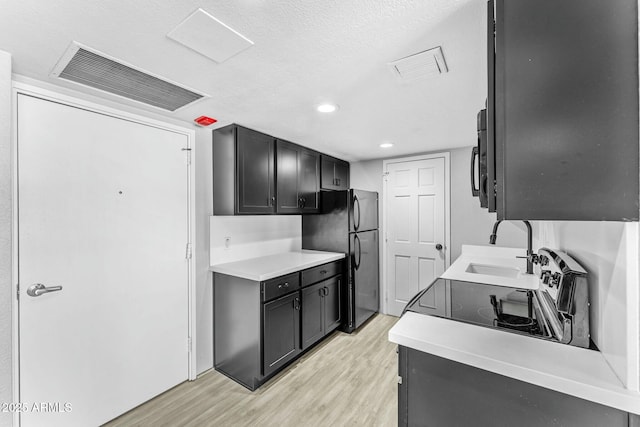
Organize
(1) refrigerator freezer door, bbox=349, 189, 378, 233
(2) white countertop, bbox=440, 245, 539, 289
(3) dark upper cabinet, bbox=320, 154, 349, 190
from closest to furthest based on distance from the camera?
(2) white countertop, bbox=440, 245, 539, 289 → (1) refrigerator freezer door, bbox=349, 189, 378, 233 → (3) dark upper cabinet, bbox=320, 154, 349, 190

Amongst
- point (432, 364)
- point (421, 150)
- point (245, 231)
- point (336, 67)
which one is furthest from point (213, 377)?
point (421, 150)

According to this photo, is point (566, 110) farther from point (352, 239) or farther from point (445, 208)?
point (445, 208)

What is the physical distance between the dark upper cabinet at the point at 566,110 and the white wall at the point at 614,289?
0.15 meters

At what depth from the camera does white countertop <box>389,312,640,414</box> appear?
2.48 feet

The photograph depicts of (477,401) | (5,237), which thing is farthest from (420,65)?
(5,237)

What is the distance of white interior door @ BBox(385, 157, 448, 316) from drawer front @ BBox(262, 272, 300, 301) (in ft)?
5.82

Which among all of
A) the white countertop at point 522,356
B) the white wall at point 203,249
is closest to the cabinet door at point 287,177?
the white wall at point 203,249

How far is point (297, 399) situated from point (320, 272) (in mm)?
1154

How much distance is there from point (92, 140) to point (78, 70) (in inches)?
18.7

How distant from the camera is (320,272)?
2922 mm

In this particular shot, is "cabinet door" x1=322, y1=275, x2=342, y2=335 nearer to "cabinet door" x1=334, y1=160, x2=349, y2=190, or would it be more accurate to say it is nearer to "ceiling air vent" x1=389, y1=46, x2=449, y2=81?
"cabinet door" x1=334, y1=160, x2=349, y2=190

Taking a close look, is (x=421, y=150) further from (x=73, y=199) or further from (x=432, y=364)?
(x=73, y=199)

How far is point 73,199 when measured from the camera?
1736mm

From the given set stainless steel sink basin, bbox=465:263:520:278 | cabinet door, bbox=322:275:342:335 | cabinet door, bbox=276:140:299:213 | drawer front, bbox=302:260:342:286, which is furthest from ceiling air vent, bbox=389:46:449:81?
cabinet door, bbox=322:275:342:335
